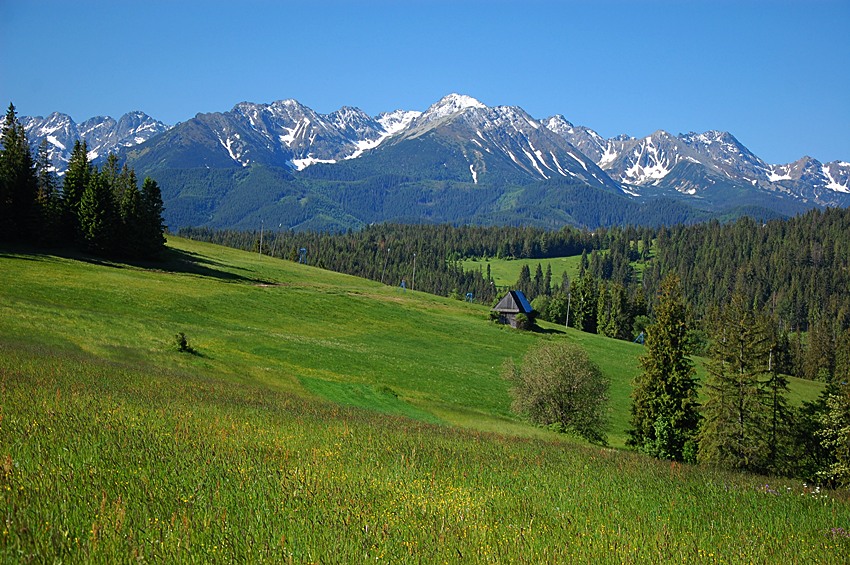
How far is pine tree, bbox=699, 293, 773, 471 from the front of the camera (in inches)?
1684

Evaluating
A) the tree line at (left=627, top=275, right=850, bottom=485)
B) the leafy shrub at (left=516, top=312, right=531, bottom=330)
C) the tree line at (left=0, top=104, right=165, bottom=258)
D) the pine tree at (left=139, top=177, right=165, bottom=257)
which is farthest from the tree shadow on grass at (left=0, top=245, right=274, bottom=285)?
the tree line at (left=627, top=275, right=850, bottom=485)

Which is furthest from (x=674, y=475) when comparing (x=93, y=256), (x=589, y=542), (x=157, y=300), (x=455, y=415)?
(x=93, y=256)

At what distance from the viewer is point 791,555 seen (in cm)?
824

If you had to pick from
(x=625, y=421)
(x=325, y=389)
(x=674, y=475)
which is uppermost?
(x=674, y=475)

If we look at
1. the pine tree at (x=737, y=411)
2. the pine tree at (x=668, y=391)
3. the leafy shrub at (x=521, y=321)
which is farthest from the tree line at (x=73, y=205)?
the pine tree at (x=737, y=411)

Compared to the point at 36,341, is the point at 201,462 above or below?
above

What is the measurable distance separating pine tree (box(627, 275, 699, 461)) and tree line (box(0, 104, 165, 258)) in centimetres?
7109

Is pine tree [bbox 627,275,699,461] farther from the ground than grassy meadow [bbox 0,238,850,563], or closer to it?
closer to it

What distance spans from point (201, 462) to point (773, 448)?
1831 inches

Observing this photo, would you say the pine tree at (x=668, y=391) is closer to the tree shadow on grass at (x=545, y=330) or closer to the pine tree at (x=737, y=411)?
the pine tree at (x=737, y=411)

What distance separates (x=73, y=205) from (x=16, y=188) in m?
8.16

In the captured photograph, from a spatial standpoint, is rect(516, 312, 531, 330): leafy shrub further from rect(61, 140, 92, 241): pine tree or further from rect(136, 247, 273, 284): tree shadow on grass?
rect(61, 140, 92, 241): pine tree

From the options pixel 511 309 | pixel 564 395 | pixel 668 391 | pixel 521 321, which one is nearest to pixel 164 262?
pixel 511 309

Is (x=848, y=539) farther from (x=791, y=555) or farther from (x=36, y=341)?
(x=36, y=341)
